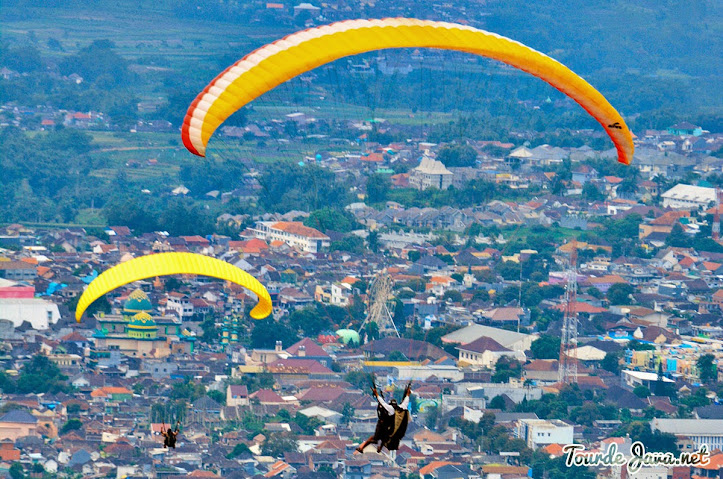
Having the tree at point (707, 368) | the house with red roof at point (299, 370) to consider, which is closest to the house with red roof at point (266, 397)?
the house with red roof at point (299, 370)

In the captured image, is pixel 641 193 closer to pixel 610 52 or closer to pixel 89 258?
pixel 89 258

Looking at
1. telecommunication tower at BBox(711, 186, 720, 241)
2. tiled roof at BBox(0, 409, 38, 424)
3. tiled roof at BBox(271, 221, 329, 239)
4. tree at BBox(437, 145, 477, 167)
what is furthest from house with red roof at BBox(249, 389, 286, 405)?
tree at BBox(437, 145, 477, 167)

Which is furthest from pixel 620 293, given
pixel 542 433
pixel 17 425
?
pixel 17 425

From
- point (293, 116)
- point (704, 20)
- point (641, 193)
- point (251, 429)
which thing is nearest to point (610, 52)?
point (704, 20)

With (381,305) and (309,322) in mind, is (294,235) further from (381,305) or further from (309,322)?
(309,322)

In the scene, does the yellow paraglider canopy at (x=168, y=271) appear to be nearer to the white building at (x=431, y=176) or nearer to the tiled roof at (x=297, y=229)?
the tiled roof at (x=297, y=229)
